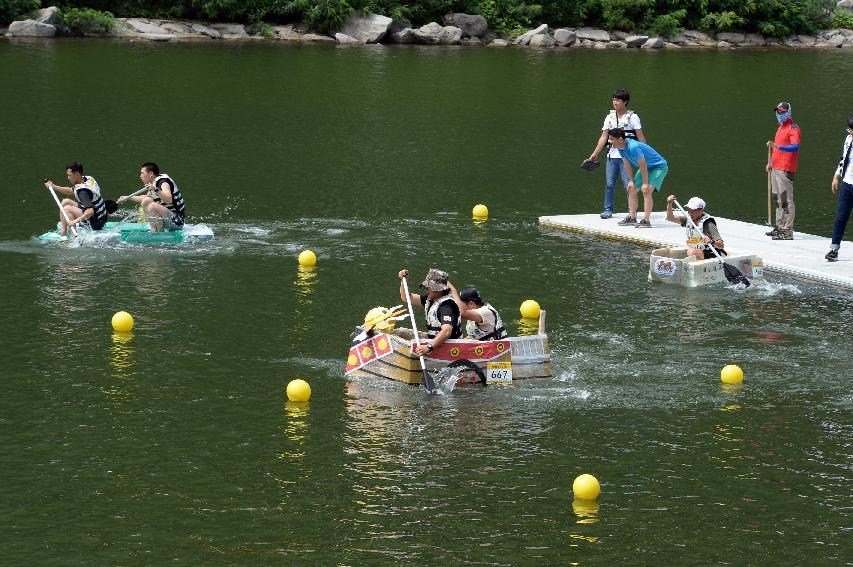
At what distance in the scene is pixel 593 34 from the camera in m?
76.2

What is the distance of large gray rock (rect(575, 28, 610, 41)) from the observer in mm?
75688

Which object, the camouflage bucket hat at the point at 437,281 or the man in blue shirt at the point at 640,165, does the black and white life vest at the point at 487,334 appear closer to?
the camouflage bucket hat at the point at 437,281

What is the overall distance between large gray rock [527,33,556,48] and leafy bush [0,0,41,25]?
81.6 ft

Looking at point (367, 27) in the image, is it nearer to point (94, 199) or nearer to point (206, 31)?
point (206, 31)

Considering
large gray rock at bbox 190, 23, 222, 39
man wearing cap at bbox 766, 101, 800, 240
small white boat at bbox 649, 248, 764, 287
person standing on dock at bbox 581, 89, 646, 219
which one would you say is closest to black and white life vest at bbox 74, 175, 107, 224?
person standing on dock at bbox 581, 89, 646, 219

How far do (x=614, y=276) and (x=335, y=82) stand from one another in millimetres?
29572

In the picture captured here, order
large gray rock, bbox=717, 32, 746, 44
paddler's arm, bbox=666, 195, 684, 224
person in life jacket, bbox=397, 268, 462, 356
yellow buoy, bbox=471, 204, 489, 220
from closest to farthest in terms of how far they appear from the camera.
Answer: person in life jacket, bbox=397, 268, 462, 356 < paddler's arm, bbox=666, 195, 684, 224 < yellow buoy, bbox=471, 204, 489, 220 < large gray rock, bbox=717, 32, 746, 44

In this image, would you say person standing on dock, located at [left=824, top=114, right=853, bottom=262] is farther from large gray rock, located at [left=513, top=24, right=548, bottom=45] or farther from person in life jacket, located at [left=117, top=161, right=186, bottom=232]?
large gray rock, located at [left=513, top=24, right=548, bottom=45]

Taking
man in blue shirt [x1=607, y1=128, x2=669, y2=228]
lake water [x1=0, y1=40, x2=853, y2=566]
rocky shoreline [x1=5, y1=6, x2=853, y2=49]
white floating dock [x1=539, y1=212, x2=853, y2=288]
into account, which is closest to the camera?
lake water [x1=0, y1=40, x2=853, y2=566]

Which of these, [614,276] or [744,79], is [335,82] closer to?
[744,79]

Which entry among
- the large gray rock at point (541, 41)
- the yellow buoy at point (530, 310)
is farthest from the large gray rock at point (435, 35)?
the yellow buoy at point (530, 310)

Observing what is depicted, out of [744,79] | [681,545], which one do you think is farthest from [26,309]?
[744,79]

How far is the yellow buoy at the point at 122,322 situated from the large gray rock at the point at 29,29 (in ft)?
156

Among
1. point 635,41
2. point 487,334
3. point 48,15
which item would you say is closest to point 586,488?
point 487,334
